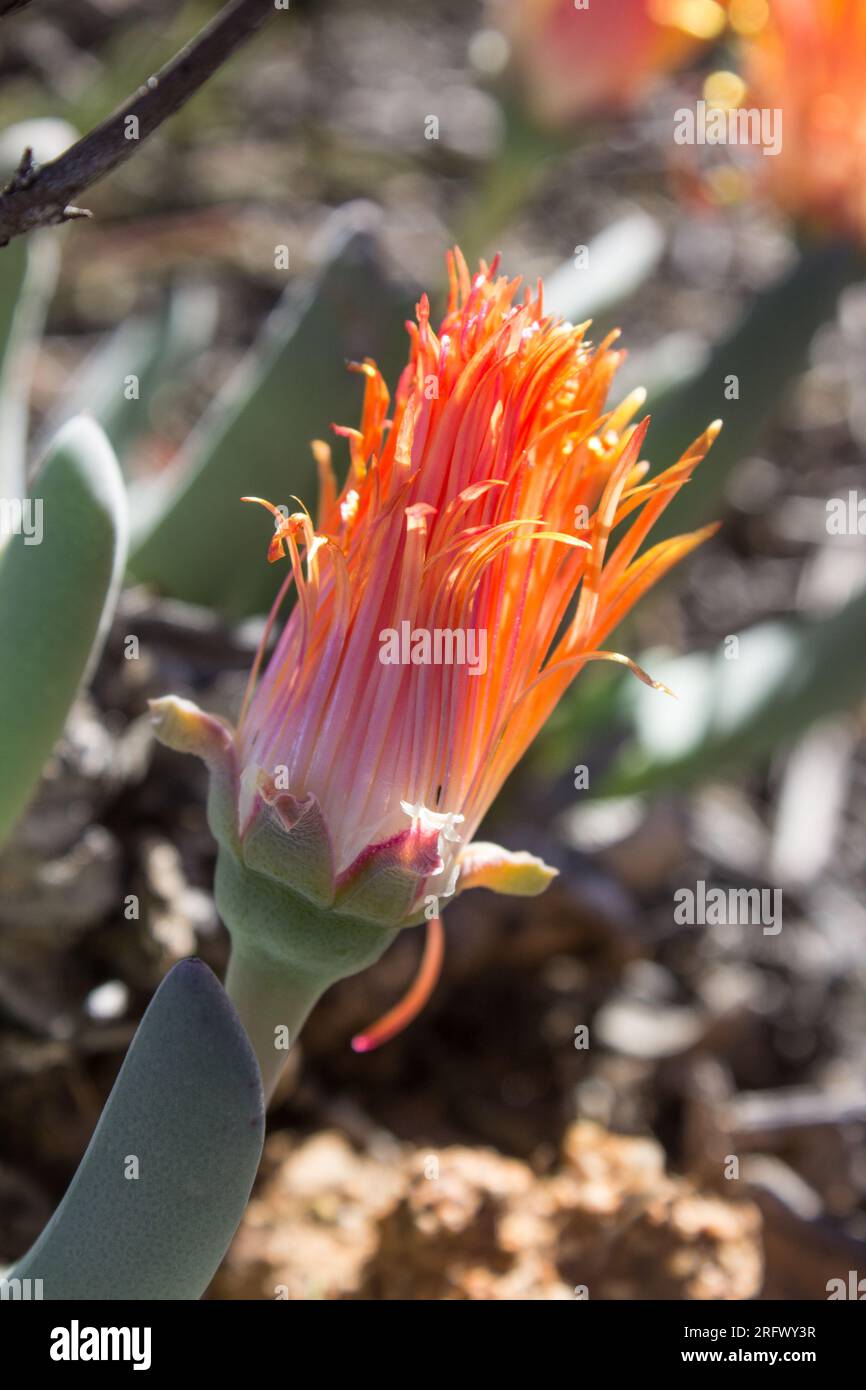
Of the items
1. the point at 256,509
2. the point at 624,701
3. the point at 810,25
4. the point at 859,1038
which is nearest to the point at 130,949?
the point at 256,509

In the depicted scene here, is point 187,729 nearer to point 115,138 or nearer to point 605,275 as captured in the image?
point 115,138

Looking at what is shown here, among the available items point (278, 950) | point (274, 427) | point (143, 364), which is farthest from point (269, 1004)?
point (143, 364)

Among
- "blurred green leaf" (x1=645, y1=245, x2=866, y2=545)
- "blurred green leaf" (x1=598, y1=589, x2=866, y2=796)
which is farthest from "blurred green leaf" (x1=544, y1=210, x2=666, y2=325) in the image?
"blurred green leaf" (x1=598, y1=589, x2=866, y2=796)

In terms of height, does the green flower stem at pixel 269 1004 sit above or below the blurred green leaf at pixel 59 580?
below

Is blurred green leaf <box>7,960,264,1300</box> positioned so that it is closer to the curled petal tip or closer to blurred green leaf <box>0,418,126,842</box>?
the curled petal tip

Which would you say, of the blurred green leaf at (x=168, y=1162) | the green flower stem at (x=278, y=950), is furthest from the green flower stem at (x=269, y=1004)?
the blurred green leaf at (x=168, y=1162)

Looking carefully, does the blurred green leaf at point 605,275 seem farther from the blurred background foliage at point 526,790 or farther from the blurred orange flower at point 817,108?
the blurred orange flower at point 817,108
